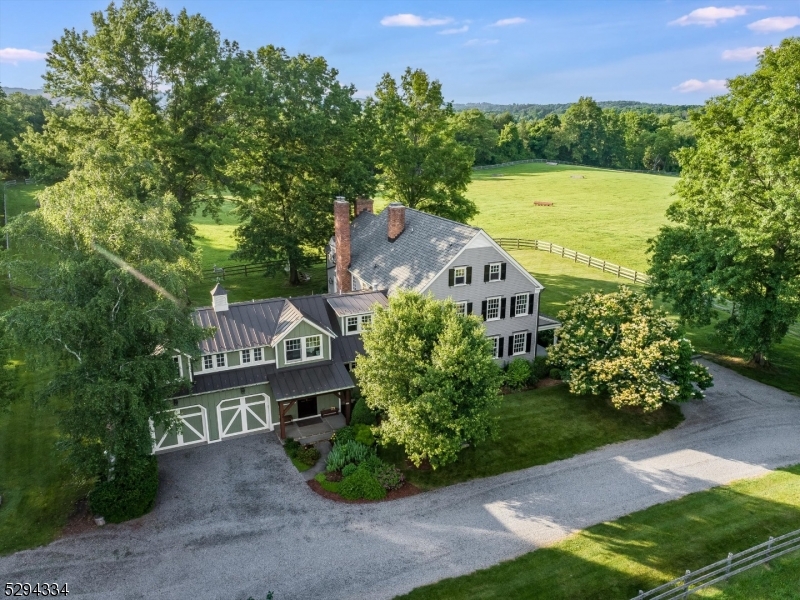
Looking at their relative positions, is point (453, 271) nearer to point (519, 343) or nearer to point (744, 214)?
point (519, 343)

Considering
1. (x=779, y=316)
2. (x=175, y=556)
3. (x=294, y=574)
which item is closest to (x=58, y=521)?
(x=175, y=556)

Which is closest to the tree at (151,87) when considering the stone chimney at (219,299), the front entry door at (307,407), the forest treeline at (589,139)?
the stone chimney at (219,299)

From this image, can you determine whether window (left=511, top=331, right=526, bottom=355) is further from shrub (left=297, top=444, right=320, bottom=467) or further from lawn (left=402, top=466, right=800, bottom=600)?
shrub (left=297, top=444, right=320, bottom=467)

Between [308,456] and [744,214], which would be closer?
[308,456]

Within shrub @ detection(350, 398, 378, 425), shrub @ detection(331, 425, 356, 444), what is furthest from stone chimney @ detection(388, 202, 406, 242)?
shrub @ detection(331, 425, 356, 444)

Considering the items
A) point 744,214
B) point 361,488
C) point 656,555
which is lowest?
point 656,555

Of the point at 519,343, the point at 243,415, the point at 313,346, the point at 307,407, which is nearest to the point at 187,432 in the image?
the point at 243,415
